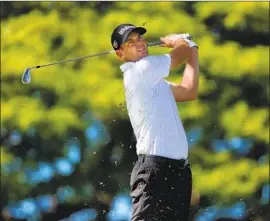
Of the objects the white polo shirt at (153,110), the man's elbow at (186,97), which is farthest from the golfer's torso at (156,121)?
the man's elbow at (186,97)

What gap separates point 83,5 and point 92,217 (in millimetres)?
2576

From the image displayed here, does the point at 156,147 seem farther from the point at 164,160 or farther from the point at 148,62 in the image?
the point at 148,62

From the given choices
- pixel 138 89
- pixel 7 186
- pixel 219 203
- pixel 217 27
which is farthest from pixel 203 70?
pixel 138 89

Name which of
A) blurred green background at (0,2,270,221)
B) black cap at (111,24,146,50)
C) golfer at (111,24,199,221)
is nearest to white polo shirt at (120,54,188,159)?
golfer at (111,24,199,221)

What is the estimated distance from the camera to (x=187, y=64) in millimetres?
5293

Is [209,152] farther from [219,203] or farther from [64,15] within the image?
[64,15]

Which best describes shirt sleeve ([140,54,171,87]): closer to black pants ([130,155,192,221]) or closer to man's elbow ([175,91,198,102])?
man's elbow ([175,91,198,102])

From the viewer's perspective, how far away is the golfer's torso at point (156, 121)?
494 cm

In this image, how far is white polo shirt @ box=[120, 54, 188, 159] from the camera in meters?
4.94

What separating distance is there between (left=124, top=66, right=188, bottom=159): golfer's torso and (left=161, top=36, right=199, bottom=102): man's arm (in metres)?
0.24

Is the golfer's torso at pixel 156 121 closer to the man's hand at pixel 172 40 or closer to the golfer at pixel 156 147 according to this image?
the golfer at pixel 156 147

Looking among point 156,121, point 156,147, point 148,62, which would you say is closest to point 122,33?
point 148,62

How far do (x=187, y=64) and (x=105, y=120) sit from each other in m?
6.41

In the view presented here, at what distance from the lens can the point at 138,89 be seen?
16.5 feet
